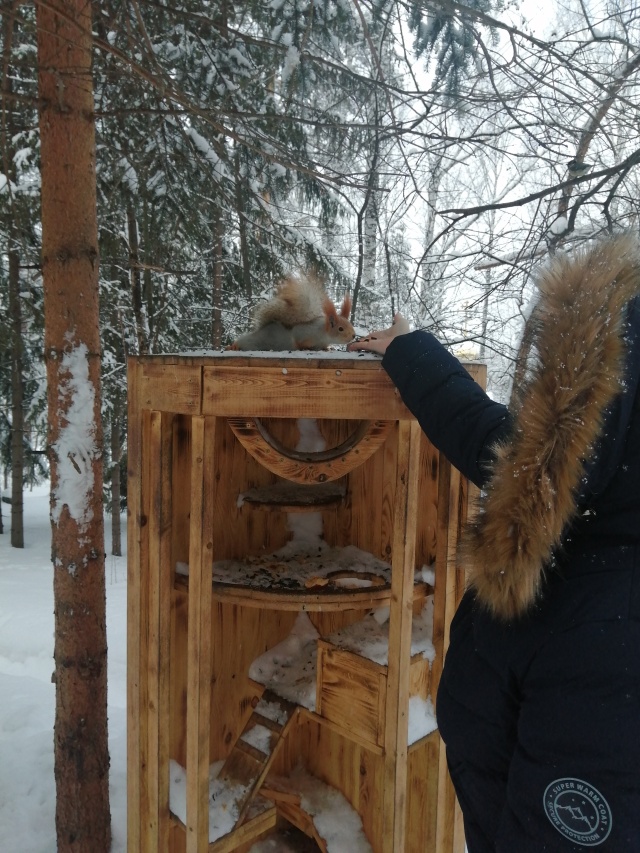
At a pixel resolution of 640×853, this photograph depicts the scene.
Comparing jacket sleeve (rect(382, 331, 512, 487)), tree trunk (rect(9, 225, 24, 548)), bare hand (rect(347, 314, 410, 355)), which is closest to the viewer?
jacket sleeve (rect(382, 331, 512, 487))

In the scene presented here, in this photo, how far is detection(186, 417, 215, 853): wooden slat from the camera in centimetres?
164

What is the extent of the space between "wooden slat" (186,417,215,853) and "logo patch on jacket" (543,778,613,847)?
1.07 m

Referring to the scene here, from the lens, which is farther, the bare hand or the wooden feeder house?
the wooden feeder house

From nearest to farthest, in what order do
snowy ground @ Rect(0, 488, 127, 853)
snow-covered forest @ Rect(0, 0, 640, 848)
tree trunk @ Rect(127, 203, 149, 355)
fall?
snow-covered forest @ Rect(0, 0, 640, 848)
snowy ground @ Rect(0, 488, 127, 853)
tree trunk @ Rect(127, 203, 149, 355)

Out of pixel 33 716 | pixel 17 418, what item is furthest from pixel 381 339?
pixel 17 418

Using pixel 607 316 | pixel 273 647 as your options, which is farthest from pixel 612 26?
pixel 273 647

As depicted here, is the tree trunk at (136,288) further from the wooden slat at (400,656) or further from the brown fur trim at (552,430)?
the brown fur trim at (552,430)

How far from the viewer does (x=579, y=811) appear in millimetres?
783

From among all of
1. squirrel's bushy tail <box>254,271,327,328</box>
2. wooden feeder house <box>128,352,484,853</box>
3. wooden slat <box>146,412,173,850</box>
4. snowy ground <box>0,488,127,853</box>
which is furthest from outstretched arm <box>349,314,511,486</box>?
snowy ground <box>0,488,127,853</box>

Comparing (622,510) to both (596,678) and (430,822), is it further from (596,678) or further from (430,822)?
(430,822)

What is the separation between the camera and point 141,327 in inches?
171

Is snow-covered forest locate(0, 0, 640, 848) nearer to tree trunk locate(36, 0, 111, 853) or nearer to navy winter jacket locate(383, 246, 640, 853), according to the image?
tree trunk locate(36, 0, 111, 853)

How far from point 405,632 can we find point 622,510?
2.99ft

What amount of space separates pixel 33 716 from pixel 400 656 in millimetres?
2748
